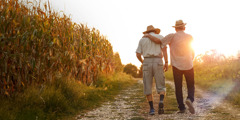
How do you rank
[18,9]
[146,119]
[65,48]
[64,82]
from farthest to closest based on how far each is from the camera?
[65,48] → [64,82] → [18,9] → [146,119]

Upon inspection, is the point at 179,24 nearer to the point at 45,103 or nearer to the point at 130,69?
the point at 45,103

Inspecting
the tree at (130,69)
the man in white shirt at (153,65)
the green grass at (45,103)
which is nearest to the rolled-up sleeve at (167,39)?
the man in white shirt at (153,65)

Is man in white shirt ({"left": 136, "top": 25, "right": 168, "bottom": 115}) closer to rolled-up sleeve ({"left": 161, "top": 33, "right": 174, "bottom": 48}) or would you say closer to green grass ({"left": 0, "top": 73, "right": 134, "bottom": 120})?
rolled-up sleeve ({"left": 161, "top": 33, "right": 174, "bottom": 48})

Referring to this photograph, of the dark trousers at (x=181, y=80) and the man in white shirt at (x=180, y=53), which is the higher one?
the man in white shirt at (x=180, y=53)

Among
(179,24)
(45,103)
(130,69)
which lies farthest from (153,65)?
(130,69)

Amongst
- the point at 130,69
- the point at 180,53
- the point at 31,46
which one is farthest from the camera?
the point at 130,69

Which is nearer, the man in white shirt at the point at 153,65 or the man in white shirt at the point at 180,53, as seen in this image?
the man in white shirt at the point at 180,53

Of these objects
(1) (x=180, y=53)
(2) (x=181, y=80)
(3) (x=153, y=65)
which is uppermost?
(1) (x=180, y=53)

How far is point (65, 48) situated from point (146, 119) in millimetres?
4184

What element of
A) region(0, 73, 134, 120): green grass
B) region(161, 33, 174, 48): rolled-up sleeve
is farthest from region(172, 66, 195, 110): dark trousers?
region(0, 73, 134, 120): green grass

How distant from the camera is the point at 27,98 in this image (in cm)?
553

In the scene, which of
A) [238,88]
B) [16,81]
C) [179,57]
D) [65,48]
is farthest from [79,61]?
[238,88]

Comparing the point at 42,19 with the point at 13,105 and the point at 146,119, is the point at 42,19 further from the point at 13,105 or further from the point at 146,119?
the point at 146,119

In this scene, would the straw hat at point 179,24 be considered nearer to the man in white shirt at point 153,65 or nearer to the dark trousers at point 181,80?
the man in white shirt at point 153,65
